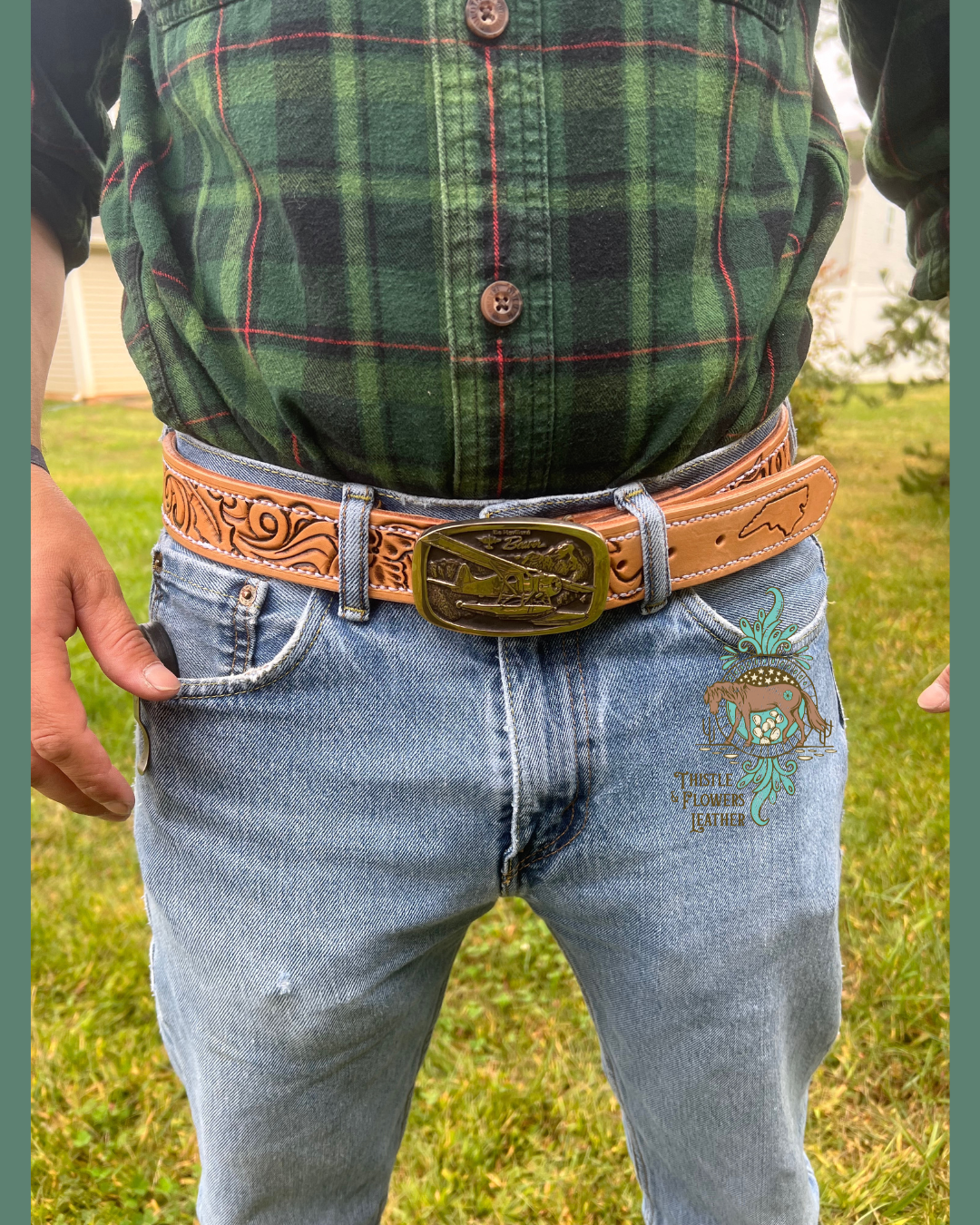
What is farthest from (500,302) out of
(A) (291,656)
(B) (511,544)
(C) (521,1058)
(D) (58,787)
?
(C) (521,1058)

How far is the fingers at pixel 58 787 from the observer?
33.8 inches

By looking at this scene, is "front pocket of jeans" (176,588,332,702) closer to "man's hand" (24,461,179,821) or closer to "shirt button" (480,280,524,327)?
"man's hand" (24,461,179,821)

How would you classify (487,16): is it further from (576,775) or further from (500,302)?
(576,775)

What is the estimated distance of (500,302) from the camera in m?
0.75

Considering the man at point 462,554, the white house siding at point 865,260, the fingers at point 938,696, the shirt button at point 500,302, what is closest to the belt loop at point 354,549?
the man at point 462,554

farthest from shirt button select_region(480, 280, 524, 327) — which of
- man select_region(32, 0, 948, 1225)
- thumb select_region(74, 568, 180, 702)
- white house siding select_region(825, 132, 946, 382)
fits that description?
white house siding select_region(825, 132, 946, 382)

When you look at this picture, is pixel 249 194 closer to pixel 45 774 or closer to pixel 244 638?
pixel 244 638

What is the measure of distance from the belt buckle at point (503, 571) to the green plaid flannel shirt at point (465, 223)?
6 centimetres

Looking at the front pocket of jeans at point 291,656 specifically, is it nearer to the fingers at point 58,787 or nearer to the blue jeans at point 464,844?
the blue jeans at point 464,844

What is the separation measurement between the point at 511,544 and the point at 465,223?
26 centimetres

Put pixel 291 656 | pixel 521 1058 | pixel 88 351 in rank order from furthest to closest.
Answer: pixel 88 351 < pixel 521 1058 < pixel 291 656

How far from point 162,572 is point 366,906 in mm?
384

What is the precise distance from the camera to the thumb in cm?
84

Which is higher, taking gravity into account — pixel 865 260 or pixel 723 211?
pixel 723 211
